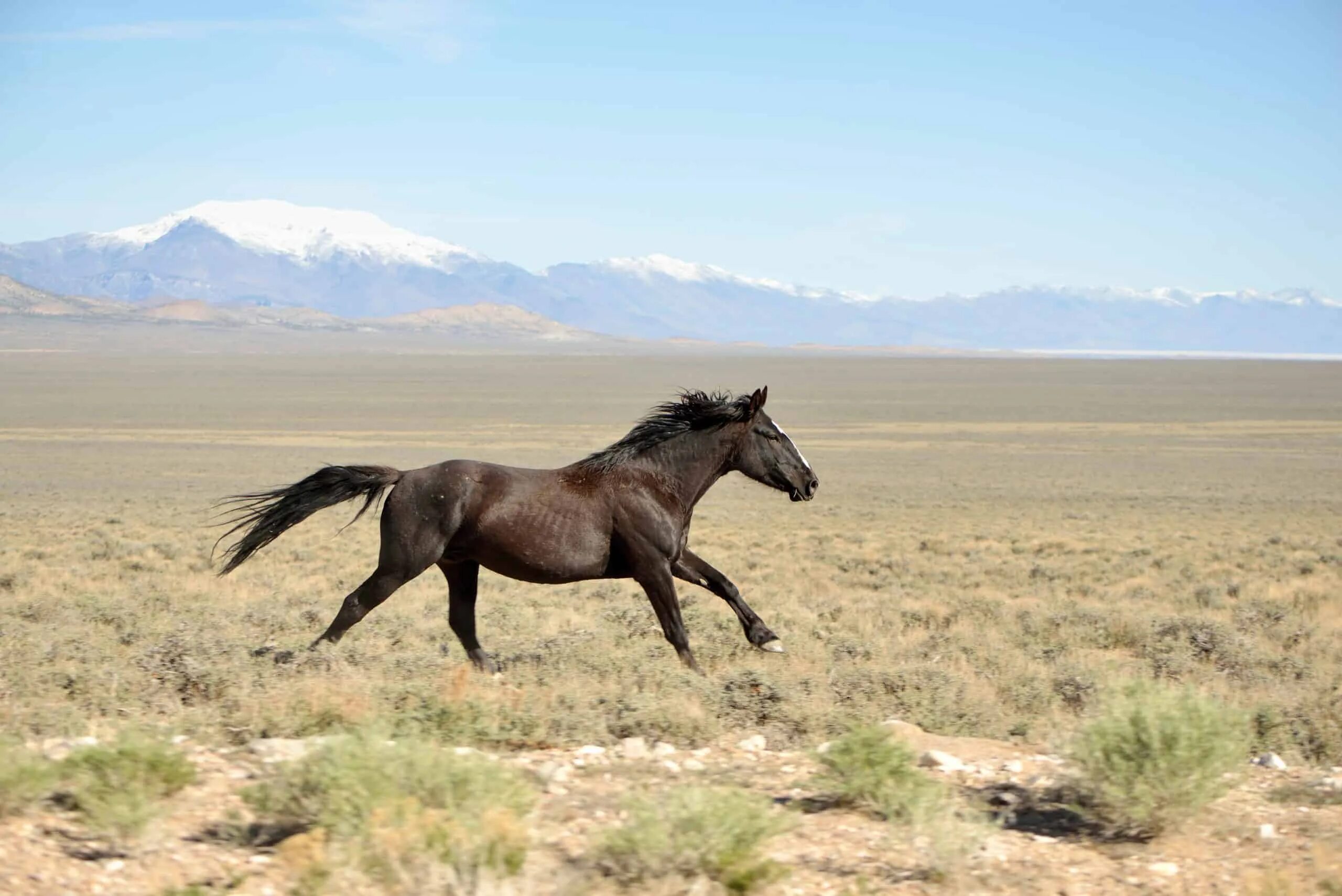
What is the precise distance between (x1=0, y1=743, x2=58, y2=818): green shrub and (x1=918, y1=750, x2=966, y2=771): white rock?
12.2 feet

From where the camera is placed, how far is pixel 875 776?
554cm

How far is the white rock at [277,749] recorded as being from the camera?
5855mm

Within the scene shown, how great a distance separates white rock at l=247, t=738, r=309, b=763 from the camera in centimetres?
586

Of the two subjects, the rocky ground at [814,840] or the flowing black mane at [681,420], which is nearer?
the rocky ground at [814,840]

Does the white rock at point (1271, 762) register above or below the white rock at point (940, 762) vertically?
above

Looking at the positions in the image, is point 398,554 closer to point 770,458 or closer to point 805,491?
point 770,458

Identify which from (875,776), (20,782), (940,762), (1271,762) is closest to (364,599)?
(20,782)

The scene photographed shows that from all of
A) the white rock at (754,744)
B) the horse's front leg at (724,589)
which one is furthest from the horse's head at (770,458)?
the white rock at (754,744)

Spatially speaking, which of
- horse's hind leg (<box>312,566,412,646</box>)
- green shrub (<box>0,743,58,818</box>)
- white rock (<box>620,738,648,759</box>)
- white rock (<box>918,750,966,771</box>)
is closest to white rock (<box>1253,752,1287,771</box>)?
white rock (<box>918,750,966,771</box>)

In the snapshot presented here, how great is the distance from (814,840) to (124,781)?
2.62 m

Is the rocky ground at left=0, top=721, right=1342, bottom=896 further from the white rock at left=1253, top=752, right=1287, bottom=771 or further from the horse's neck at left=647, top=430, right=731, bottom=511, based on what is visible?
the horse's neck at left=647, top=430, right=731, bottom=511

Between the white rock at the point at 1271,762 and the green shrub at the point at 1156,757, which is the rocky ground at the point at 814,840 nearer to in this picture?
the white rock at the point at 1271,762

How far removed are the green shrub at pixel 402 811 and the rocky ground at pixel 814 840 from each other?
0.51 ft

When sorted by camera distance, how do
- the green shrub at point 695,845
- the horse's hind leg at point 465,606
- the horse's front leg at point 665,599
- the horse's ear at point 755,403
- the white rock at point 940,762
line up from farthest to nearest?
the horse's ear at point 755,403
the horse's hind leg at point 465,606
the horse's front leg at point 665,599
the white rock at point 940,762
the green shrub at point 695,845
